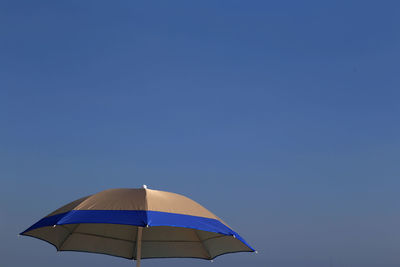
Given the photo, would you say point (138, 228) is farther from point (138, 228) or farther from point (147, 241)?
point (147, 241)

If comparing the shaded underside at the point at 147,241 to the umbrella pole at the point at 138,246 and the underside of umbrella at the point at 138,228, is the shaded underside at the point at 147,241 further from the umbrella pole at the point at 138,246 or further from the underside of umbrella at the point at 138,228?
the umbrella pole at the point at 138,246

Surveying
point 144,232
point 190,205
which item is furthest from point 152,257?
point 190,205

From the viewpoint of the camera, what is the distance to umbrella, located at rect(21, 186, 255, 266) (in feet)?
23.1

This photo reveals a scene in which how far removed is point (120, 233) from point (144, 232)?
46cm

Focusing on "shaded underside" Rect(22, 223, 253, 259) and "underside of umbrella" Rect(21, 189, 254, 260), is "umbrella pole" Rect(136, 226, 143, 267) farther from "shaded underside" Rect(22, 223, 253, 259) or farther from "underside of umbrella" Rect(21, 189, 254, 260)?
"shaded underside" Rect(22, 223, 253, 259)

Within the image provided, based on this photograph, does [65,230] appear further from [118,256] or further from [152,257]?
[152,257]

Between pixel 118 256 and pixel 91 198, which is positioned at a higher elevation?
pixel 91 198

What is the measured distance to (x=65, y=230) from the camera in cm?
895

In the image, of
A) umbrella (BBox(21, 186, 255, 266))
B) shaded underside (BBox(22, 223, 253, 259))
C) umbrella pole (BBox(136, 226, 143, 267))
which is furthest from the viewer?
shaded underside (BBox(22, 223, 253, 259))

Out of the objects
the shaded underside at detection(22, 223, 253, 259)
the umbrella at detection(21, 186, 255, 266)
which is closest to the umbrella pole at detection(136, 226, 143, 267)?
the umbrella at detection(21, 186, 255, 266)

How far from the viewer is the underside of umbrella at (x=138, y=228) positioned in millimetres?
7035

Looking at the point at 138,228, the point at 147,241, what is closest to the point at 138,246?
the point at 138,228

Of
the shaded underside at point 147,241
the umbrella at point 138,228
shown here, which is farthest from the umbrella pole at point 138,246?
the shaded underside at point 147,241

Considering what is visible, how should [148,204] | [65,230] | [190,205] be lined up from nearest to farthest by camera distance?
[148,204], [190,205], [65,230]
